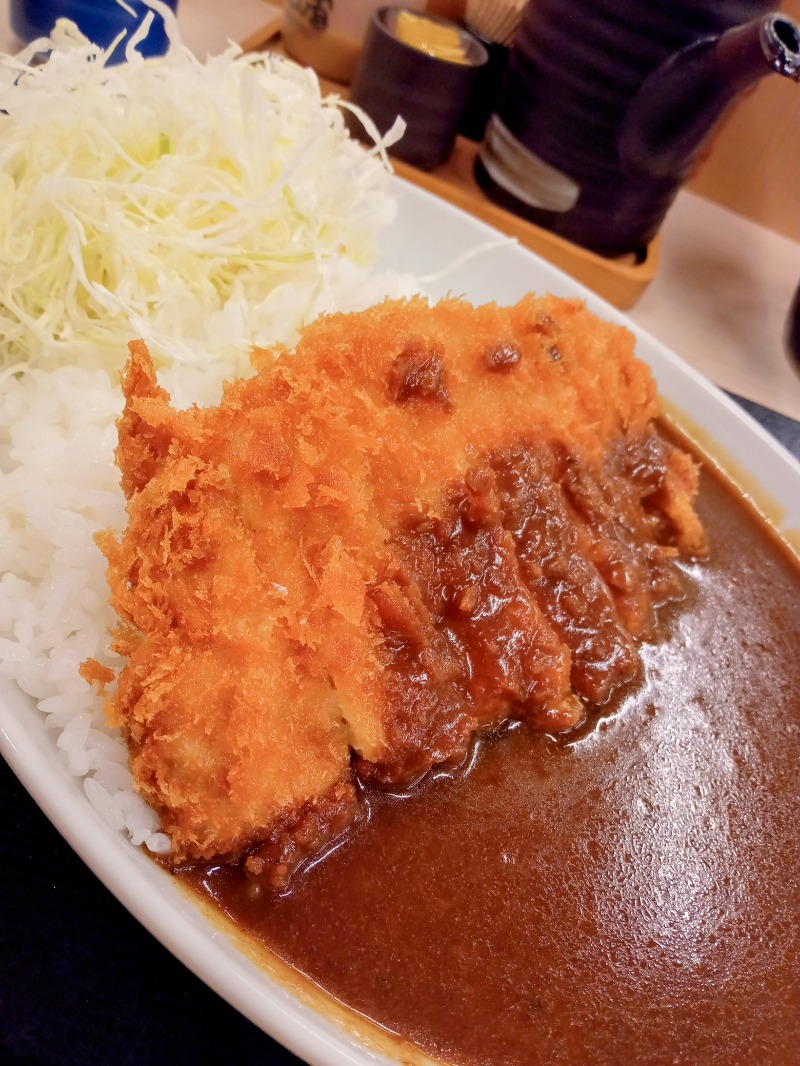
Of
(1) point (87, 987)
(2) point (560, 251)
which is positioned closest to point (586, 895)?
(1) point (87, 987)

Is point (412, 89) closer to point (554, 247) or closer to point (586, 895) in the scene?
point (554, 247)

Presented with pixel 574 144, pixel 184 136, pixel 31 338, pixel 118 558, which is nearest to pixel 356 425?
pixel 118 558

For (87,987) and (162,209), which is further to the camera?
(162,209)

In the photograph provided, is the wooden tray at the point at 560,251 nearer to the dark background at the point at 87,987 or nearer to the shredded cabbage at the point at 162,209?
the shredded cabbage at the point at 162,209

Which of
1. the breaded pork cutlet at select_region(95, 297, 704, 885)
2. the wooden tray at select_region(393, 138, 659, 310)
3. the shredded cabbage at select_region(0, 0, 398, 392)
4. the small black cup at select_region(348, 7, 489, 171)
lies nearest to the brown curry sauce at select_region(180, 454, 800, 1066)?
→ the breaded pork cutlet at select_region(95, 297, 704, 885)

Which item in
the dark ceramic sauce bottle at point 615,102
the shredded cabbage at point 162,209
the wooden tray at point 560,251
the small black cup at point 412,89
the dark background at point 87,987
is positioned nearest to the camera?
the dark background at point 87,987

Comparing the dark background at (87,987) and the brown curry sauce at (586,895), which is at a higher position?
the brown curry sauce at (586,895)

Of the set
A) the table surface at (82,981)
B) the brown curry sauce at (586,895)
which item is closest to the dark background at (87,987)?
the table surface at (82,981)

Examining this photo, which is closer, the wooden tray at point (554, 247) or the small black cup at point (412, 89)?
the small black cup at point (412, 89)

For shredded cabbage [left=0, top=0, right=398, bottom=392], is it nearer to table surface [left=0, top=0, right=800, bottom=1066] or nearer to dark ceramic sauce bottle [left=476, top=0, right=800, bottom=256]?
dark ceramic sauce bottle [left=476, top=0, right=800, bottom=256]
